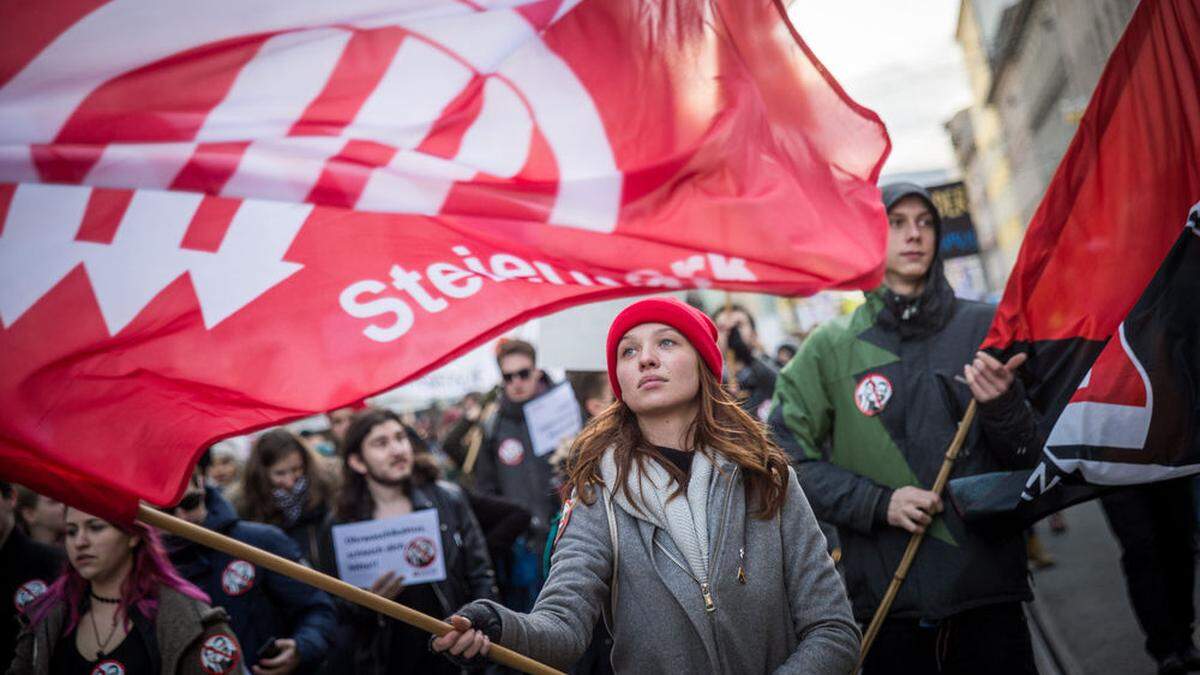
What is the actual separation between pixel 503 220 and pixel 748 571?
132 centimetres

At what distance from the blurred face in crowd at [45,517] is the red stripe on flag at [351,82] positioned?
139 inches

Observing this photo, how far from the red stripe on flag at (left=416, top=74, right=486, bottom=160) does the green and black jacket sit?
5.41 feet

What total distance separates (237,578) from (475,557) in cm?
124

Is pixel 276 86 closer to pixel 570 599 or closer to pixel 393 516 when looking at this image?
pixel 570 599

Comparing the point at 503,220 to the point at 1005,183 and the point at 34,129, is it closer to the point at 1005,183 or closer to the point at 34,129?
the point at 34,129

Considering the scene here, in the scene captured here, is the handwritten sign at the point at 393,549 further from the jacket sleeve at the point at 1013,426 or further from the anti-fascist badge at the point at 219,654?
the jacket sleeve at the point at 1013,426

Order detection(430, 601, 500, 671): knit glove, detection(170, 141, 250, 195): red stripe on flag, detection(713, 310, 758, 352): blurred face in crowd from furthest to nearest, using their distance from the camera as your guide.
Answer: detection(713, 310, 758, 352): blurred face in crowd, detection(170, 141, 250, 195): red stripe on flag, detection(430, 601, 500, 671): knit glove

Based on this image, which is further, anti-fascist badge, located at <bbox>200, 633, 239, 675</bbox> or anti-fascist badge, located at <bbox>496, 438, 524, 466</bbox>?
anti-fascist badge, located at <bbox>496, 438, 524, 466</bbox>

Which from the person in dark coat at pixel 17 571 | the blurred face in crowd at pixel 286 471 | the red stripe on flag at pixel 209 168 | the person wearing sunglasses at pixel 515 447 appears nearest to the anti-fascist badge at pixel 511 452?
the person wearing sunglasses at pixel 515 447

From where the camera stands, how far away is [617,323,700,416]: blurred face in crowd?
2.85 m

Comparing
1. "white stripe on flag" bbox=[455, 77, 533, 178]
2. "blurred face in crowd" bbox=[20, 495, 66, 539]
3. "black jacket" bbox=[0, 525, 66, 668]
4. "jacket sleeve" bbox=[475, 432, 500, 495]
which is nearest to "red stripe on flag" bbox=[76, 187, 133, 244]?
"white stripe on flag" bbox=[455, 77, 533, 178]

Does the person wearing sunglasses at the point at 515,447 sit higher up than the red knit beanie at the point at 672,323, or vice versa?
the red knit beanie at the point at 672,323

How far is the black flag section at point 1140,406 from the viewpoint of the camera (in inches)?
120

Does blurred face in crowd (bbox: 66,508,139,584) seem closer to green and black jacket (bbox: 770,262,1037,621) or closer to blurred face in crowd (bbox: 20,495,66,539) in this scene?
blurred face in crowd (bbox: 20,495,66,539)
